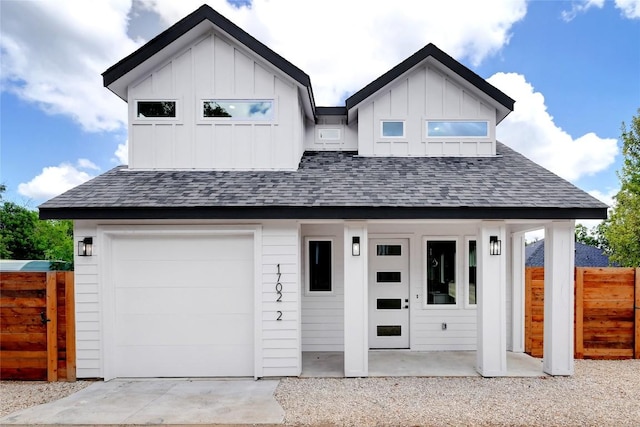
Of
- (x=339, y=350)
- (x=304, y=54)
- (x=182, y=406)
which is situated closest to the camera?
(x=182, y=406)

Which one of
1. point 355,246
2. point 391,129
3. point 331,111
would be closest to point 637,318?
point 355,246

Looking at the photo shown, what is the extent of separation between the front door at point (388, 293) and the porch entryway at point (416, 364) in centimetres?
31

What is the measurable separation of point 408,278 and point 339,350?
6.65ft

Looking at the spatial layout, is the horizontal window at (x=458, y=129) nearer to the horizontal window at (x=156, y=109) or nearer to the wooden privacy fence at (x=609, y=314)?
the wooden privacy fence at (x=609, y=314)

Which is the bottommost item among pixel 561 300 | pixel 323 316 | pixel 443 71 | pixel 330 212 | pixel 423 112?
pixel 323 316

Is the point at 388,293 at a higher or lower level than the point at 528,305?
higher

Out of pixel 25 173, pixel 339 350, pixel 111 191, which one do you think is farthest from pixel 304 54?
pixel 25 173

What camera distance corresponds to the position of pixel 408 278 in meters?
7.18

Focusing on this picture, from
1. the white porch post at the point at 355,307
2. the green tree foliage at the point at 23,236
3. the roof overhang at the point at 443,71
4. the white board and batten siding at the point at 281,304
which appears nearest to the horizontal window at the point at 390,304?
the white porch post at the point at 355,307

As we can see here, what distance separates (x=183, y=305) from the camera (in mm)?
5789

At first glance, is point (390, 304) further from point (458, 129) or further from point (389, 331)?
point (458, 129)

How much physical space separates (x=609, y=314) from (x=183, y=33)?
30.7ft

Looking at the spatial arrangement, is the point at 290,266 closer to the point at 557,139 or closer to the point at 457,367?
the point at 457,367

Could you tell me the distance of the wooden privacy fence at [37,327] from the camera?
5.57 meters
